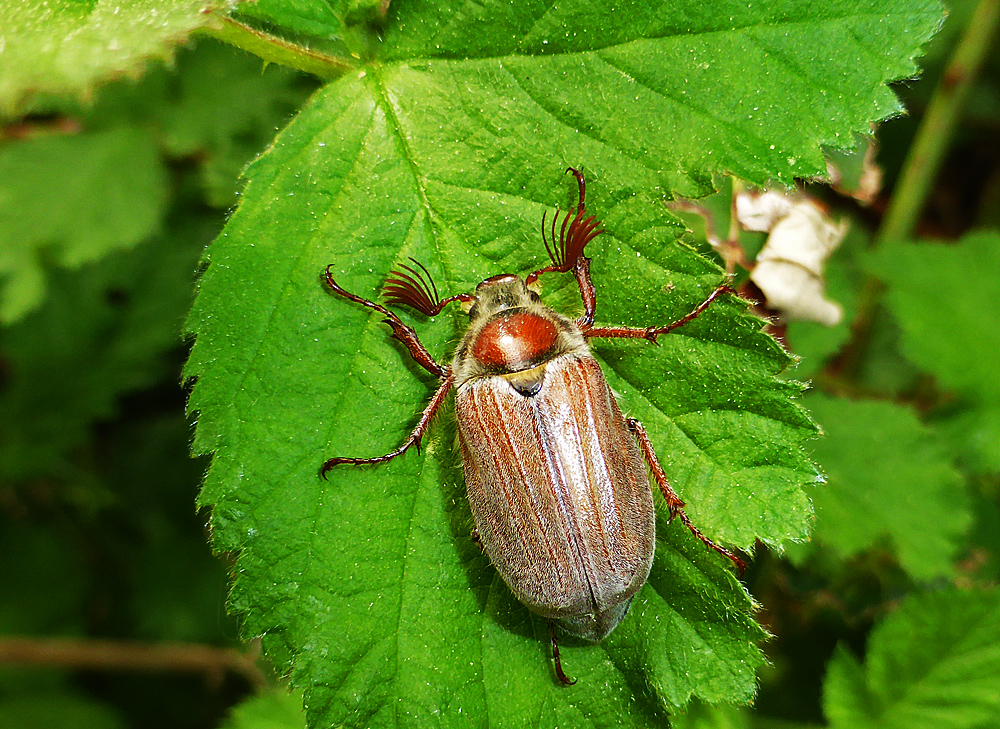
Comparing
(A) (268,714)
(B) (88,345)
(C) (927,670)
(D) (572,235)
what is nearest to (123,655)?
(A) (268,714)

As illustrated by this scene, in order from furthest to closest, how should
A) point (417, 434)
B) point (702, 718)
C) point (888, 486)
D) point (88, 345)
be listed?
point (88, 345)
point (888, 486)
point (702, 718)
point (417, 434)

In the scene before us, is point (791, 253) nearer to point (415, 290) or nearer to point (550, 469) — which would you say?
A: point (550, 469)

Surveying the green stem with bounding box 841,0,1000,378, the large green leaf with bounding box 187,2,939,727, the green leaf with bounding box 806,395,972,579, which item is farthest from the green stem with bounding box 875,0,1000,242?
the large green leaf with bounding box 187,2,939,727

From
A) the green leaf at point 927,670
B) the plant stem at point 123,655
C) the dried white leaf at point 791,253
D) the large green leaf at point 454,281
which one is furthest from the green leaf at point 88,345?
the green leaf at point 927,670

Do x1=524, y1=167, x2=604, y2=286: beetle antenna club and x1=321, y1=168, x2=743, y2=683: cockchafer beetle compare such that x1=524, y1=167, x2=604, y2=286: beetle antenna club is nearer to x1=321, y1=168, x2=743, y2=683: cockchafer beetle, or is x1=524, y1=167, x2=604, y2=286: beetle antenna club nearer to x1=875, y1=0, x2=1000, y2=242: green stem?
x1=321, y1=168, x2=743, y2=683: cockchafer beetle

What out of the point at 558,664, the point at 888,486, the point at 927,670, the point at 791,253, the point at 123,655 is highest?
the point at 791,253

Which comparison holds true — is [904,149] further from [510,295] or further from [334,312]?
[334,312]
